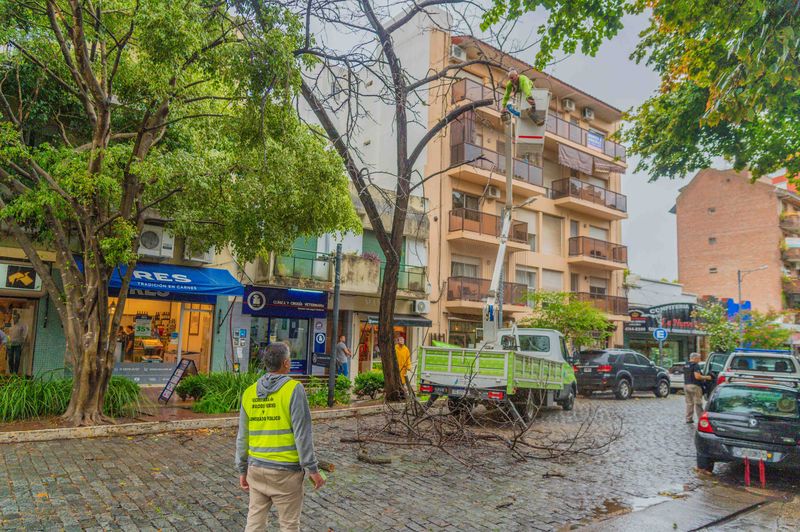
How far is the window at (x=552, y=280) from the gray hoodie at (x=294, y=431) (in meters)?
27.3

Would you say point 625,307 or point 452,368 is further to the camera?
point 625,307

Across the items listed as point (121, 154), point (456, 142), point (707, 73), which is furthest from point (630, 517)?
point (456, 142)

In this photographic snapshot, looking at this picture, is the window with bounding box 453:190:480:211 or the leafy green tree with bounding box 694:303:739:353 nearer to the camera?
the window with bounding box 453:190:480:211

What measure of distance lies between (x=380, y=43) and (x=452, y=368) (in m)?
7.00

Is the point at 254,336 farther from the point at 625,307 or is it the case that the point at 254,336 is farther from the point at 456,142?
the point at 625,307

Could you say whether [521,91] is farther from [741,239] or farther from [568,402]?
[741,239]

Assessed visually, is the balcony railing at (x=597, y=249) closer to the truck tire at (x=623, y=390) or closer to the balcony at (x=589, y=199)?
the balcony at (x=589, y=199)

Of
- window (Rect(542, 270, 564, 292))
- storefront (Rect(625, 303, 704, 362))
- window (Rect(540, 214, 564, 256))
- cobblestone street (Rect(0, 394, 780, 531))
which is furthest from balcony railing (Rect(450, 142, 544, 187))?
cobblestone street (Rect(0, 394, 780, 531))

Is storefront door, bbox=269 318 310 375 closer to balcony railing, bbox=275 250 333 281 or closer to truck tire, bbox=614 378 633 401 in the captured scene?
balcony railing, bbox=275 250 333 281

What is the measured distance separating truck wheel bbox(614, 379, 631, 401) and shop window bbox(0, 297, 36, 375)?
58.0ft

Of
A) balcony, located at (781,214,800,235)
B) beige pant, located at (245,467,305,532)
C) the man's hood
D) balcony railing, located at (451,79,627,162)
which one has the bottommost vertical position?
beige pant, located at (245,467,305,532)

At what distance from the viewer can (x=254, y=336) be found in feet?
66.1

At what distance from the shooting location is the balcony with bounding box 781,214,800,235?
45.4m

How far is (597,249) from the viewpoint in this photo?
32.2 metres
